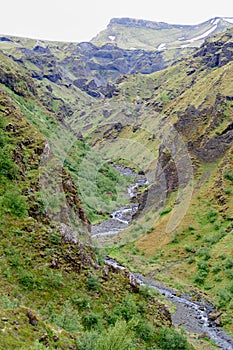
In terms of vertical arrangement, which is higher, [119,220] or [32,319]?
[119,220]

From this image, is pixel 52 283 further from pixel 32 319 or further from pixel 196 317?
pixel 196 317

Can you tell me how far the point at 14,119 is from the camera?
3631cm

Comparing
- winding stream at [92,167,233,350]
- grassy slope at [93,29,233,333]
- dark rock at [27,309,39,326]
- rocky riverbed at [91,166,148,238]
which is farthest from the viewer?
rocky riverbed at [91,166,148,238]

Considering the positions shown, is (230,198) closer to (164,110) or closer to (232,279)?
(232,279)

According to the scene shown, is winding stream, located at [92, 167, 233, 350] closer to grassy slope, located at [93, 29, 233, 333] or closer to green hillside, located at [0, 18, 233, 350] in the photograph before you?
green hillside, located at [0, 18, 233, 350]

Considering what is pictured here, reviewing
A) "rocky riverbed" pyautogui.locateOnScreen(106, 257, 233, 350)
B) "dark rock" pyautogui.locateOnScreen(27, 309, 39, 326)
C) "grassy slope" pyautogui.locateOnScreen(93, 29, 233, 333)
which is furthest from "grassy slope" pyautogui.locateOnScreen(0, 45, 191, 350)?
"grassy slope" pyautogui.locateOnScreen(93, 29, 233, 333)

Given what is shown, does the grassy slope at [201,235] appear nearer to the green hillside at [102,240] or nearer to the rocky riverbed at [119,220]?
the green hillside at [102,240]

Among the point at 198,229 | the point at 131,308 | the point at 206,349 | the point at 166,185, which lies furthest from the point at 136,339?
the point at 166,185

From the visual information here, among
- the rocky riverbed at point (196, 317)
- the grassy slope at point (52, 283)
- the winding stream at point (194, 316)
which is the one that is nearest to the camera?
the grassy slope at point (52, 283)

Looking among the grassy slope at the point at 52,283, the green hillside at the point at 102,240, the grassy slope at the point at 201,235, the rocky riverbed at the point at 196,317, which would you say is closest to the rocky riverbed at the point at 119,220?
the green hillside at the point at 102,240

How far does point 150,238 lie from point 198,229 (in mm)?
7736

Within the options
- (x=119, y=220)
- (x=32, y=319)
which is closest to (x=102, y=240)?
(x=119, y=220)

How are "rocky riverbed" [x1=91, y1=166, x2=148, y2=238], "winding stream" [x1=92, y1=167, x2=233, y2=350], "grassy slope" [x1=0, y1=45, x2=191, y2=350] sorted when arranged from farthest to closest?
"rocky riverbed" [x1=91, y1=166, x2=148, y2=238] < "winding stream" [x1=92, y1=167, x2=233, y2=350] < "grassy slope" [x1=0, y1=45, x2=191, y2=350]

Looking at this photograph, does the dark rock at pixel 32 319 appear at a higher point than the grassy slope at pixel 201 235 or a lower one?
lower
